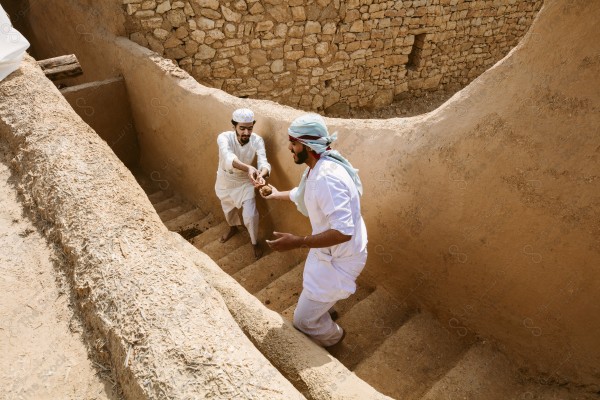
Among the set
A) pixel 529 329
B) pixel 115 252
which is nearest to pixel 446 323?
pixel 529 329

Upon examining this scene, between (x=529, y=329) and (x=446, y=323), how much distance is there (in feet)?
2.06

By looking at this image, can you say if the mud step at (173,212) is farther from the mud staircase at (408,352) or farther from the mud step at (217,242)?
the mud staircase at (408,352)

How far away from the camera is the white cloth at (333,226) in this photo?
250 cm

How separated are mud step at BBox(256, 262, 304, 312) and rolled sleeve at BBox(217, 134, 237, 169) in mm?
1184

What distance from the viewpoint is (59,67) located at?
15.2ft

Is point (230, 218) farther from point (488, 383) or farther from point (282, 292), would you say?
point (488, 383)

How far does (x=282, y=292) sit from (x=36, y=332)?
2.20m

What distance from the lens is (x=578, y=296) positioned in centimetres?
250

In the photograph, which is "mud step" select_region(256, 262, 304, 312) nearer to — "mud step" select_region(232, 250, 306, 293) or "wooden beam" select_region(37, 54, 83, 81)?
"mud step" select_region(232, 250, 306, 293)

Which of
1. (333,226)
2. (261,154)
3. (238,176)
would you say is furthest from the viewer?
(238,176)

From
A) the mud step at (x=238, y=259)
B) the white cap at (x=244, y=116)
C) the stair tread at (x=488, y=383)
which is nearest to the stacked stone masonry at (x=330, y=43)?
the white cap at (x=244, y=116)

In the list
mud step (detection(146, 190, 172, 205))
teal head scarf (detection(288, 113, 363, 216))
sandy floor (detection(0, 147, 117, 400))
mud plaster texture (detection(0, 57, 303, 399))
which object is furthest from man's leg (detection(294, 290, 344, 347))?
mud step (detection(146, 190, 172, 205))

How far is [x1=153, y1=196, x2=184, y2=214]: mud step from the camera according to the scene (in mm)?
5608

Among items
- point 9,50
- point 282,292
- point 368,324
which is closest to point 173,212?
point 282,292
